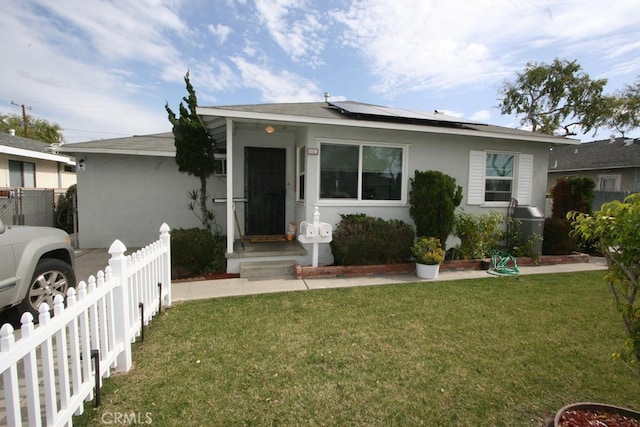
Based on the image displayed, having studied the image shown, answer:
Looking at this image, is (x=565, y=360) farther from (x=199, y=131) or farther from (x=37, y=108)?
(x=37, y=108)

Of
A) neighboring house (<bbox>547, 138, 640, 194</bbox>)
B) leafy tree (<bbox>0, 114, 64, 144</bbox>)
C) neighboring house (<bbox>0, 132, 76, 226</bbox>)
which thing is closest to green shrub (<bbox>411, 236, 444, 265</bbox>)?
neighboring house (<bbox>0, 132, 76, 226</bbox>)

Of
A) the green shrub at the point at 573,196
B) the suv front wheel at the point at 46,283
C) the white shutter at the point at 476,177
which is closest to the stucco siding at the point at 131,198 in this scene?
the suv front wheel at the point at 46,283

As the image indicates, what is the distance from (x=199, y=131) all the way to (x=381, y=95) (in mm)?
8241

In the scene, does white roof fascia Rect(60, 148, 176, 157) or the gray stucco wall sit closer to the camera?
the gray stucco wall

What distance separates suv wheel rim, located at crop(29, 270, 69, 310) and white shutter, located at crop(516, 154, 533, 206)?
30.3ft

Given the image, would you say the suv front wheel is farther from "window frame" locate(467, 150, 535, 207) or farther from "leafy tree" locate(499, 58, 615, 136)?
"leafy tree" locate(499, 58, 615, 136)

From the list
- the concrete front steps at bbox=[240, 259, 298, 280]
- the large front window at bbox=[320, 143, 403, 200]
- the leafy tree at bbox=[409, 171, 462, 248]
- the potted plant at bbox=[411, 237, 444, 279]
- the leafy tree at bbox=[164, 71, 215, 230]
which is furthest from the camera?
the leafy tree at bbox=[164, 71, 215, 230]

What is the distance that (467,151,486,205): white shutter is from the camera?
7.14 m

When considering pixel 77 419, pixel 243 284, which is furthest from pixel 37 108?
pixel 77 419

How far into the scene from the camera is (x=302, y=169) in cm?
680

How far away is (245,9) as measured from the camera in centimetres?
668

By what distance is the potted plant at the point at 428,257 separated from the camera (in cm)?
570

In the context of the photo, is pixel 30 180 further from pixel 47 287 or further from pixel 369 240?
pixel 369 240

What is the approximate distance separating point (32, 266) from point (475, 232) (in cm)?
741
